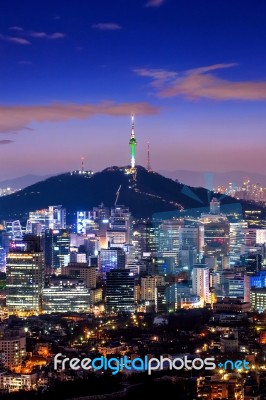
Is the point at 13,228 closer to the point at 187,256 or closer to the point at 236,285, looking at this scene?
the point at 187,256

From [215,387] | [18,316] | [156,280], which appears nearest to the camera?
[215,387]

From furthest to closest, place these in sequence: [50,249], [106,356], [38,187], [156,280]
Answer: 1. [38,187]
2. [50,249]
3. [156,280]
4. [106,356]

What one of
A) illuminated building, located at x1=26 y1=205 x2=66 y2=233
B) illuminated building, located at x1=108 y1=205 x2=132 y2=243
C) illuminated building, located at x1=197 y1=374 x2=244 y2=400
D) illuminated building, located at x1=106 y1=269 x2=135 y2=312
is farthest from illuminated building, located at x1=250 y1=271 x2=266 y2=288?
illuminated building, located at x1=197 y1=374 x2=244 y2=400

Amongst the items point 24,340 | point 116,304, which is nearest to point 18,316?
point 116,304

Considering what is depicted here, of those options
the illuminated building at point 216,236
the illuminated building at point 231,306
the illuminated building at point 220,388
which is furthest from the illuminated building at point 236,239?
the illuminated building at point 220,388

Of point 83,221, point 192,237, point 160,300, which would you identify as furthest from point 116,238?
point 160,300

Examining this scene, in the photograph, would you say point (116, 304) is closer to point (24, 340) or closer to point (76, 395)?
point (24, 340)
